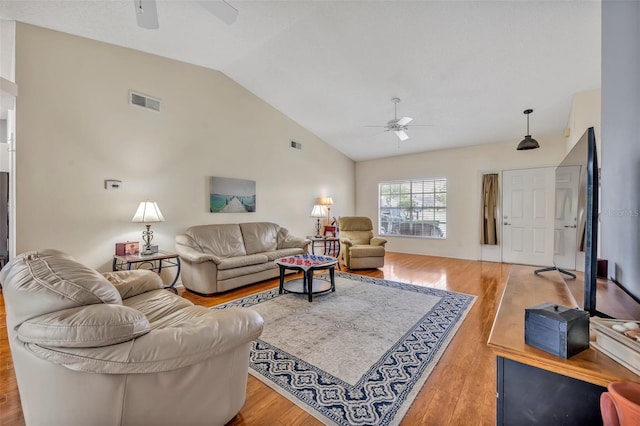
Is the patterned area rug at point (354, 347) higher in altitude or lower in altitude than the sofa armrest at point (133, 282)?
lower

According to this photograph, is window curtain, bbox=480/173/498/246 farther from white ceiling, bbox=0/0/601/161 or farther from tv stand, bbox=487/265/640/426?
tv stand, bbox=487/265/640/426

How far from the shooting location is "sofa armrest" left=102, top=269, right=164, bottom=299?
2.26 metres

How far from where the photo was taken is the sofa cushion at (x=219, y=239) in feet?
14.0

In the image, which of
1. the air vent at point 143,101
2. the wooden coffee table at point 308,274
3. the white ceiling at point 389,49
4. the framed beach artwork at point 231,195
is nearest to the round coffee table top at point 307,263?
the wooden coffee table at point 308,274

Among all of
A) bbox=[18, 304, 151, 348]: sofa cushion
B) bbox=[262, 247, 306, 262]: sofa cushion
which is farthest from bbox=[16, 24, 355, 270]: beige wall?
bbox=[18, 304, 151, 348]: sofa cushion

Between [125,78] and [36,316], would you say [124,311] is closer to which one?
[36,316]

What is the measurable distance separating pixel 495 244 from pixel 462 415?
5.20m

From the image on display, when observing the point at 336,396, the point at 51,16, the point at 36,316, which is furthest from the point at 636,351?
the point at 51,16

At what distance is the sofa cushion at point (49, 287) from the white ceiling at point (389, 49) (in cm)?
283

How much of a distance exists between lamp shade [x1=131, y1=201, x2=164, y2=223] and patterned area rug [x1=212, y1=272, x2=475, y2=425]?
59.6 inches

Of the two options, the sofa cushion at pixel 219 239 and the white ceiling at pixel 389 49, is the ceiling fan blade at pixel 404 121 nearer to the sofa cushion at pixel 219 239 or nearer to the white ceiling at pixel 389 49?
the white ceiling at pixel 389 49

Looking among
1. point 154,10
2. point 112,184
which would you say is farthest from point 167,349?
point 112,184

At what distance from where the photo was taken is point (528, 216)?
5566 millimetres

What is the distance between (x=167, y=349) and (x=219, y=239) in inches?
136
